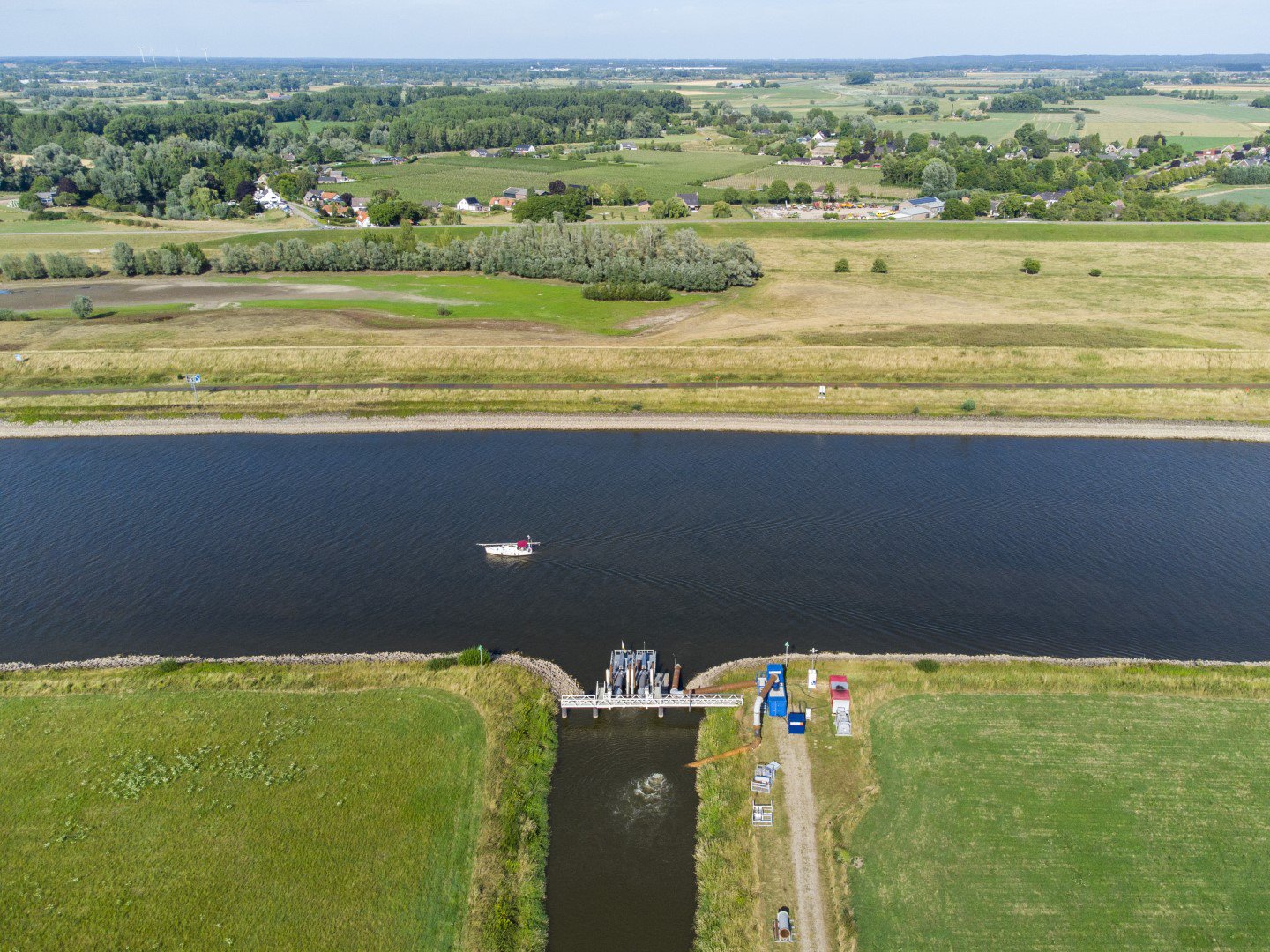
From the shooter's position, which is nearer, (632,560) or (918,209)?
(632,560)

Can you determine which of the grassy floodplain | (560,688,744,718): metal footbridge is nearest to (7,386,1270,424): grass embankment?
the grassy floodplain

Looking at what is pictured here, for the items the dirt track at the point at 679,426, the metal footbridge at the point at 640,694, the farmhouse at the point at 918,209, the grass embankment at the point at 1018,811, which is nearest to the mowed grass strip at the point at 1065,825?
the grass embankment at the point at 1018,811

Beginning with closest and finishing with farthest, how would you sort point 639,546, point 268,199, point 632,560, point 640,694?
1. point 640,694
2. point 632,560
3. point 639,546
4. point 268,199

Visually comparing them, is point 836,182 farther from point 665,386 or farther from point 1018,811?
point 1018,811

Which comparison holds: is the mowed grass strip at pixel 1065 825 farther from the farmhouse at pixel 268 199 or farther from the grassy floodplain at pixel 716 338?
the farmhouse at pixel 268 199

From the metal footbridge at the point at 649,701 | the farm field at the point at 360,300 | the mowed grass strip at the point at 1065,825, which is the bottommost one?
the farm field at the point at 360,300

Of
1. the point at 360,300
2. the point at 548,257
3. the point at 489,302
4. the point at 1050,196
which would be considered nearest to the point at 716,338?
the point at 489,302
